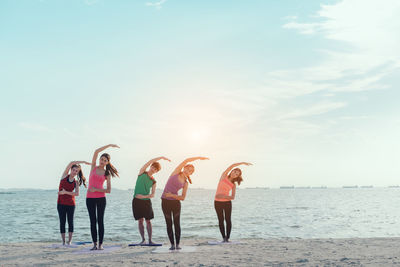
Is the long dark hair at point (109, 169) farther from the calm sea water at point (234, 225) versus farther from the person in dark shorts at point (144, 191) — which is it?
the calm sea water at point (234, 225)

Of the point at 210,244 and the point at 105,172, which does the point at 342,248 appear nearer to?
the point at 210,244

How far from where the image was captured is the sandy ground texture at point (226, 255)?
26.1 feet

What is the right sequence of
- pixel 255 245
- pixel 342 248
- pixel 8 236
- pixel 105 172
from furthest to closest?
pixel 8 236
pixel 255 245
pixel 342 248
pixel 105 172

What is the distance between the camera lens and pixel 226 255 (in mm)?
8891

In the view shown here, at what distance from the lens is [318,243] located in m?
11.0

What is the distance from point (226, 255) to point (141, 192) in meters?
2.71

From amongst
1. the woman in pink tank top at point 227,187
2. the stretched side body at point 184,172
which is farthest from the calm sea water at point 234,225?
the stretched side body at point 184,172

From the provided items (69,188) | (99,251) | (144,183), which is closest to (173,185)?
(144,183)

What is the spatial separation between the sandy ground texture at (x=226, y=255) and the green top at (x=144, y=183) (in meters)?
1.46

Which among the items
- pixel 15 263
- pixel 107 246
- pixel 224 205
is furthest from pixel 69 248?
pixel 224 205

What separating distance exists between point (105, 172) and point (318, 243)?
250 inches

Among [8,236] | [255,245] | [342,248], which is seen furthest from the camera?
[8,236]

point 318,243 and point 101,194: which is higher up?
point 101,194

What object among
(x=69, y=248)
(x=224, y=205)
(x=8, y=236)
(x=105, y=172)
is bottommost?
(x=8, y=236)
